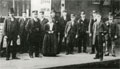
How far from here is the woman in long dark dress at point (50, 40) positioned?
7.78 m

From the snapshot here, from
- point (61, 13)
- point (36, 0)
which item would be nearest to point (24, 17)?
point (36, 0)

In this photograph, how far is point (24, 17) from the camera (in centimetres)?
750

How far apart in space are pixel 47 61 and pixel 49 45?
0.84 m

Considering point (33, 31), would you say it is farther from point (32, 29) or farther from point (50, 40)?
point (50, 40)

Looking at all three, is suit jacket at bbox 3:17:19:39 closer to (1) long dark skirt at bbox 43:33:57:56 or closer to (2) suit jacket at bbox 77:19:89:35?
(1) long dark skirt at bbox 43:33:57:56

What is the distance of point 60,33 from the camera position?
27.0 ft

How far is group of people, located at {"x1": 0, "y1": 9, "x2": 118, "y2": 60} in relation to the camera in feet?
23.1

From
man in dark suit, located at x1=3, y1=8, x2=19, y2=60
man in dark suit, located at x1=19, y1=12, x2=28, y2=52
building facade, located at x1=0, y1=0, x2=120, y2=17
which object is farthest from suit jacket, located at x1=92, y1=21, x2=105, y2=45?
man in dark suit, located at x1=3, y1=8, x2=19, y2=60

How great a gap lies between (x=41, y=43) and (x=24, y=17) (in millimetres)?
820

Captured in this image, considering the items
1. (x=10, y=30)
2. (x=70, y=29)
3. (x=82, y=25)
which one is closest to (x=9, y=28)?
(x=10, y=30)

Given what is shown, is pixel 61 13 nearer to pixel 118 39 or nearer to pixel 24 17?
pixel 24 17

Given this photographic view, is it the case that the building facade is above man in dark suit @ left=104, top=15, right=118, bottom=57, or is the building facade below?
above

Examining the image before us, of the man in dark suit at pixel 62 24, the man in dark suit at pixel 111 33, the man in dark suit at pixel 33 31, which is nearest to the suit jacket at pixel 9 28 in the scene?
the man in dark suit at pixel 33 31

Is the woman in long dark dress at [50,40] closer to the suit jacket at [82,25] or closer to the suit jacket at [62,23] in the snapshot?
the suit jacket at [62,23]
